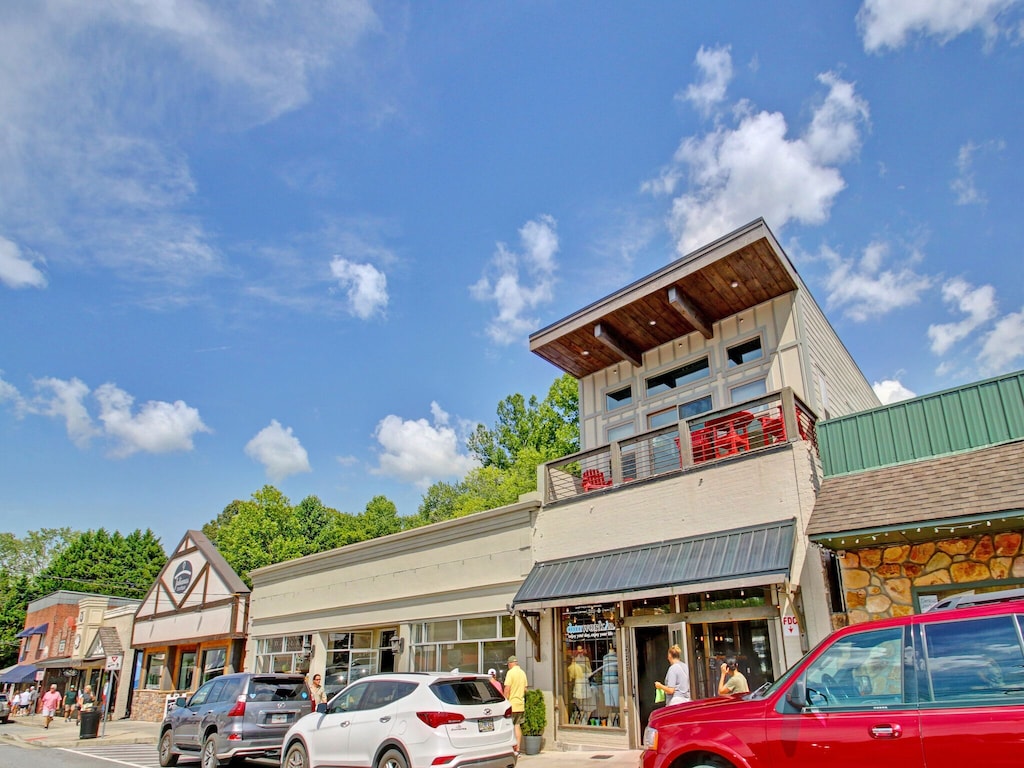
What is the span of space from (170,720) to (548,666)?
26.8 feet

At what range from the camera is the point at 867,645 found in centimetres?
546

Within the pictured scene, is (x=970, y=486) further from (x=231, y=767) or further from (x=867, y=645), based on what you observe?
(x=231, y=767)

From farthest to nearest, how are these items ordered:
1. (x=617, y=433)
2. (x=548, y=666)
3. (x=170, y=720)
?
(x=617, y=433) → (x=170, y=720) → (x=548, y=666)

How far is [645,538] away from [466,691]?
16.1 feet

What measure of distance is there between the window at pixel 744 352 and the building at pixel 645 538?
0.04m

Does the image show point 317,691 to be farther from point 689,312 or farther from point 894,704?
point 894,704

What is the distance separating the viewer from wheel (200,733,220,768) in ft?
43.4

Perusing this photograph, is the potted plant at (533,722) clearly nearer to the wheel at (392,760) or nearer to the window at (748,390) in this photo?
the wheel at (392,760)

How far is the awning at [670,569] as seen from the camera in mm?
10930

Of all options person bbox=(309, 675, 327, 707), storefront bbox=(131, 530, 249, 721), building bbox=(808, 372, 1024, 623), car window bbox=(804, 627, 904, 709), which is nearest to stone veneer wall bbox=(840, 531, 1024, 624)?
building bbox=(808, 372, 1024, 623)

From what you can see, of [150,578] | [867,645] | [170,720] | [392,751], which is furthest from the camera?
[150,578]

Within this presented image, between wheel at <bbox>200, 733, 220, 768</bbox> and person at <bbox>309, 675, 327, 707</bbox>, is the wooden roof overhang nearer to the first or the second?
person at <bbox>309, 675, 327, 707</bbox>

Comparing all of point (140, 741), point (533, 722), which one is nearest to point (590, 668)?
point (533, 722)

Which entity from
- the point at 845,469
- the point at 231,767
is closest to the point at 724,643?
the point at 845,469
